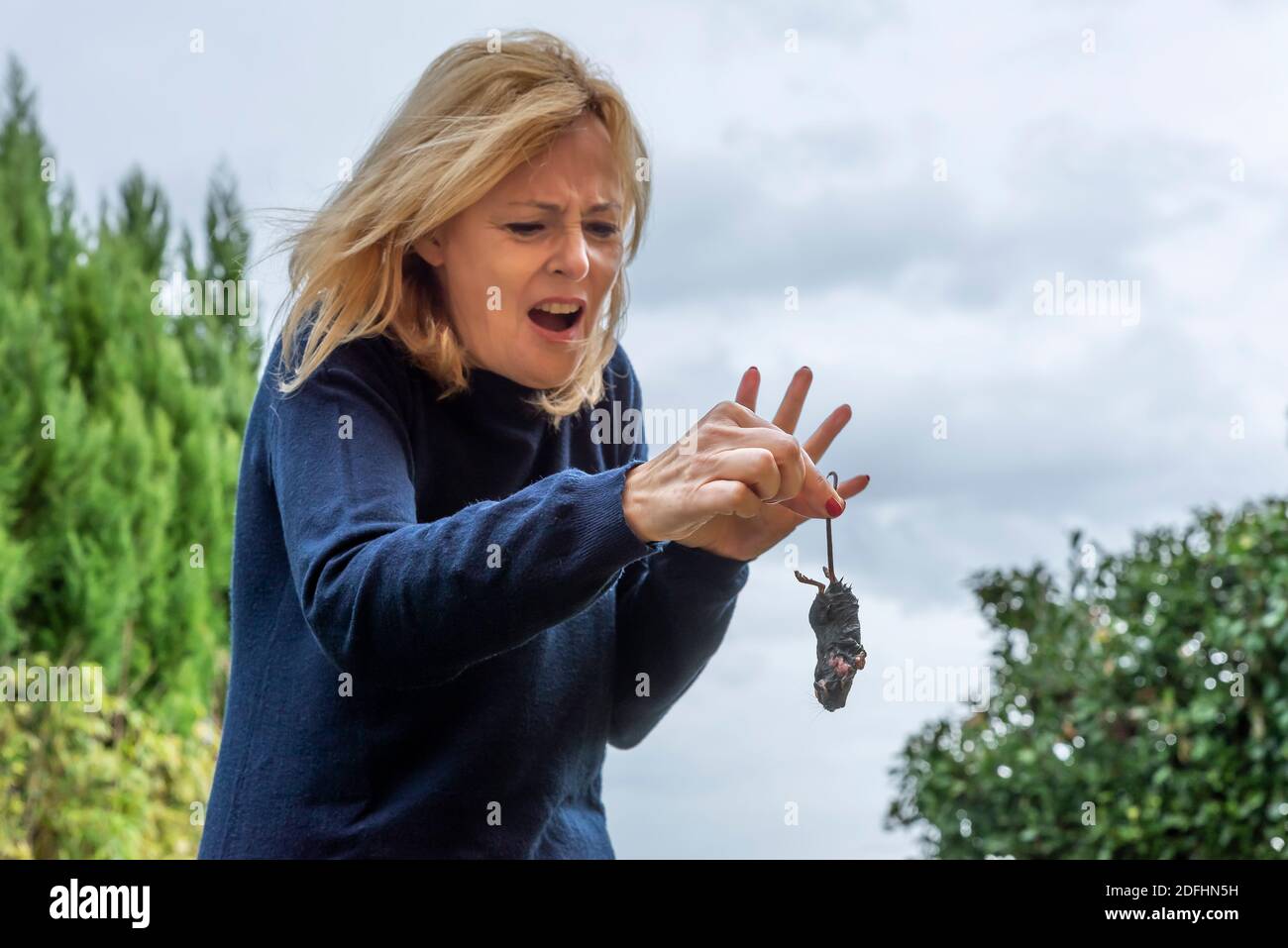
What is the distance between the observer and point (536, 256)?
4.88ft

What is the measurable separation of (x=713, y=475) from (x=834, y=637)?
0.99 feet

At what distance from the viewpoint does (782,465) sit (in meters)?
1.14

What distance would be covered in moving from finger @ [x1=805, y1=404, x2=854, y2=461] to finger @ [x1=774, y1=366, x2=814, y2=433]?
0.14 feet

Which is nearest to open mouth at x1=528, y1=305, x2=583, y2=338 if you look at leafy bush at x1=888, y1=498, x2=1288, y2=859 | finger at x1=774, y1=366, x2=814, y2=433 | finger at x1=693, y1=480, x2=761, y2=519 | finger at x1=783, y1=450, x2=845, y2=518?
finger at x1=774, y1=366, x2=814, y2=433

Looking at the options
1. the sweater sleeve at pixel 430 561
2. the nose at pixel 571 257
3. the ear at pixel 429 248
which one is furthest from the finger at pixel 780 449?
the ear at pixel 429 248

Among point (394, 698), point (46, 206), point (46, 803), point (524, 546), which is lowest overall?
point (46, 803)

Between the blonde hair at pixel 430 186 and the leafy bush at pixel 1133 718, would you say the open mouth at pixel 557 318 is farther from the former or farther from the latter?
the leafy bush at pixel 1133 718

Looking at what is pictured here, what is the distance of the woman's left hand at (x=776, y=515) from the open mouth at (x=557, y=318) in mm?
283

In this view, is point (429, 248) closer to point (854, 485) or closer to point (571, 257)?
point (571, 257)

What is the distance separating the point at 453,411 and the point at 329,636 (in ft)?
1.30

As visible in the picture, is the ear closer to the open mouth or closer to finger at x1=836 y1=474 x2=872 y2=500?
the open mouth

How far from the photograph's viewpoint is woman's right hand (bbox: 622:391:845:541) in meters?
1.10
